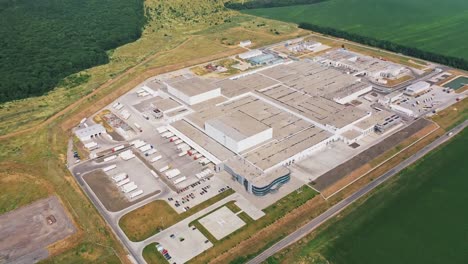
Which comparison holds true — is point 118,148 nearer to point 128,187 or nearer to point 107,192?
point 107,192

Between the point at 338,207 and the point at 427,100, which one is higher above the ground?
the point at 427,100

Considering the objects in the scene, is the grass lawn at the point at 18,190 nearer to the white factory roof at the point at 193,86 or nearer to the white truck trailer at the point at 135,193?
the white truck trailer at the point at 135,193

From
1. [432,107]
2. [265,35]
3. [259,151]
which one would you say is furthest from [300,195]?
[265,35]

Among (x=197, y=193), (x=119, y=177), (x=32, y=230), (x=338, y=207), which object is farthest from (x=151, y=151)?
(x=338, y=207)

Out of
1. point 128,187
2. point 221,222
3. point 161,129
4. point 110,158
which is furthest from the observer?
point 161,129

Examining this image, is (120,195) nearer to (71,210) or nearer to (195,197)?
(71,210)

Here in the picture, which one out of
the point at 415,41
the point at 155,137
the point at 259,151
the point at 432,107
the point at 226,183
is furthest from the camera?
the point at 415,41

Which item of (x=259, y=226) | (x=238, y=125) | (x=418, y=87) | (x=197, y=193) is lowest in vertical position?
(x=197, y=193)
